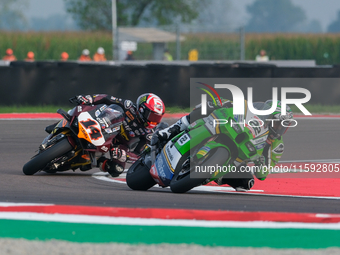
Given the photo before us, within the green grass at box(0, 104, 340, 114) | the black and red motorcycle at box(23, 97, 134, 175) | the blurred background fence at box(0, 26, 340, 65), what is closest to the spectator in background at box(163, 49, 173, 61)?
the blurred background fence at box(0, 26, 340, 65)

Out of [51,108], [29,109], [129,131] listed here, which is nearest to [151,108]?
[129,131]

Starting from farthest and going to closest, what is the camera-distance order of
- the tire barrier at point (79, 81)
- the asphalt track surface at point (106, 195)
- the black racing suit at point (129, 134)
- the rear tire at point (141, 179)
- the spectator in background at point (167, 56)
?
the spectator in background at point (167, 56) < the tire barrier at point (79, 81) < the black racing suit at point (129, 134) < the rear tire at point (141, 179) < the asphalt track surface at point (106, 195)

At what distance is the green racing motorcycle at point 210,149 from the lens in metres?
5.69

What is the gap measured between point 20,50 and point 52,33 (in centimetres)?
299

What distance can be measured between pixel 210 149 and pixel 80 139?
2035 millimetres

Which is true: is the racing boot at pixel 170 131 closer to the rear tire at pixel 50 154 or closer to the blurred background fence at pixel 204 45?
the rear tire at pixel 50 154

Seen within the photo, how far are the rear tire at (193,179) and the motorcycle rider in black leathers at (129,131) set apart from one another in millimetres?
1258

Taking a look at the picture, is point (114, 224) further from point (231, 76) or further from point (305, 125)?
point (231, 76)

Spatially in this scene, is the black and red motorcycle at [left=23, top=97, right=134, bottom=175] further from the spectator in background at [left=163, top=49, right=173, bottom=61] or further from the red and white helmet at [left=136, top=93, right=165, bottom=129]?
the spectator in background at [left=163, top=49, right=173, bottom=61]

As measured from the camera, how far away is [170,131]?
20.2 feet

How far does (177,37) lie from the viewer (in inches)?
934

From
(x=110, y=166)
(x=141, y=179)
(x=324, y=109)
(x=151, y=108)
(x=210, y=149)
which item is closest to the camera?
(x=210, y=149)

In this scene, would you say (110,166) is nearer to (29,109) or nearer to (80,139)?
(80,139)

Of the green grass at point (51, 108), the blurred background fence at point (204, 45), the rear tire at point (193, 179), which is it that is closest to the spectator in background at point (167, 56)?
the blurred background fence at point (204, 45)
